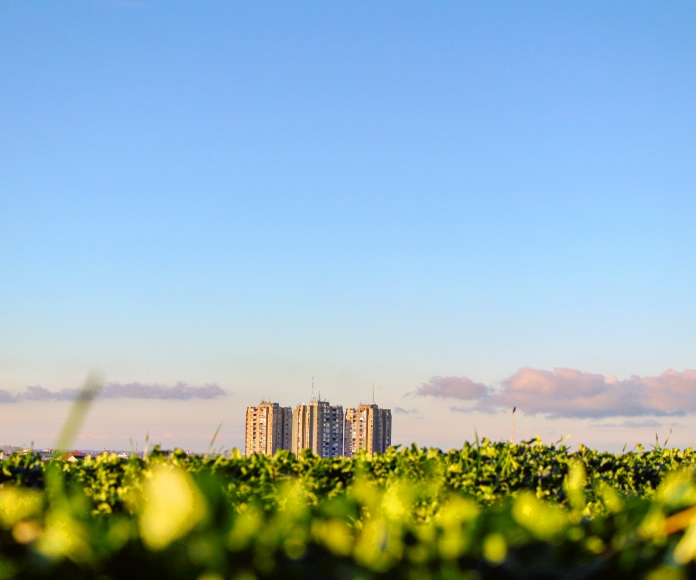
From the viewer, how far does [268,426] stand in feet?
325

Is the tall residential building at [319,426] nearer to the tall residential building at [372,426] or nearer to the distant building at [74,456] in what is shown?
the tall residential building at [372,426]

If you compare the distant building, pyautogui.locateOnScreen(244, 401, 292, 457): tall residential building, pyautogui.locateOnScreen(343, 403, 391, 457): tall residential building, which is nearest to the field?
the distant building

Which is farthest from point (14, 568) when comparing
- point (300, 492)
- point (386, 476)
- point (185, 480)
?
point (386, 476)

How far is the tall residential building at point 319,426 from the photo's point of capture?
3935 inches

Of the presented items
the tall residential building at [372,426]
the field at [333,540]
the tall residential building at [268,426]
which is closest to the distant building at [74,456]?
the field at [333,540]

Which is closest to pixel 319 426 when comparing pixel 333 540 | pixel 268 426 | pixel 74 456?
pixel 268 426

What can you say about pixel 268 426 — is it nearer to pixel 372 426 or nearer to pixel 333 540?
pixel 372 426

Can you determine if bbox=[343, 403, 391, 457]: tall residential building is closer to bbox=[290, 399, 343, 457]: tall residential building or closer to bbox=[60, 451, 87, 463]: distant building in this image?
bbox=[290, 399, 343, 457]: tall residential building

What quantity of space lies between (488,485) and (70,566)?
5.97m

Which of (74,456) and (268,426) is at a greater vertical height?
(74,456)

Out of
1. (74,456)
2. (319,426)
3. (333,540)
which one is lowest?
(319,426)

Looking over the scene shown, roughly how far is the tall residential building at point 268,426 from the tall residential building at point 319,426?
51.7 inches

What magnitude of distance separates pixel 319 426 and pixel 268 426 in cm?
691

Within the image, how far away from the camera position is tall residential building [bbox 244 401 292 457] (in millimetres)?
97250
